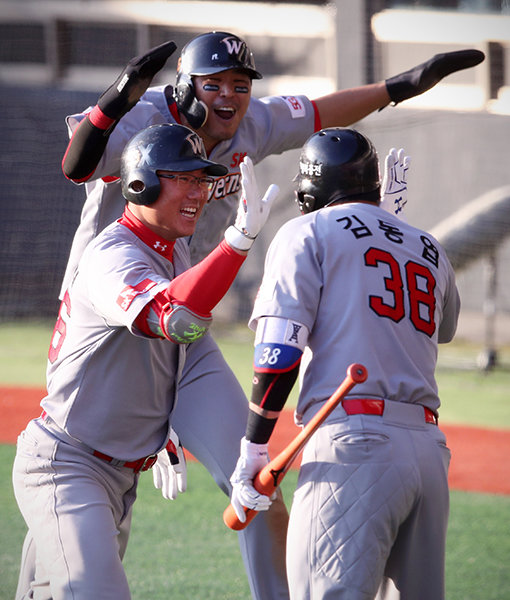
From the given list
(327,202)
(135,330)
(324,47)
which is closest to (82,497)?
(135,330)

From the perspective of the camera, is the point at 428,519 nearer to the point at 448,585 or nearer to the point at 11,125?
the point at 448,585

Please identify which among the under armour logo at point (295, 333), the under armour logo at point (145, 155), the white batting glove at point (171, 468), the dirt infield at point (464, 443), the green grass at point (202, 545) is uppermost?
the under armour logo at point (145, 155)

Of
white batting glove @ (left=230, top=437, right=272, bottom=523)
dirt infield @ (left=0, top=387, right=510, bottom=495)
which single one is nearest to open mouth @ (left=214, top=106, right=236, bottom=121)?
white batting glove @ (left=230, top=437, right=272, bottom=523)

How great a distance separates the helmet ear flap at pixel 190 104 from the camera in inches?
146

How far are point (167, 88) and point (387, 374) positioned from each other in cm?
181

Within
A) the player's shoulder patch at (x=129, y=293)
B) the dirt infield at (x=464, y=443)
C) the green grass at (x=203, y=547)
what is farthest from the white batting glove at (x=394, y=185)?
the dirt infield at (x=464, y=443)

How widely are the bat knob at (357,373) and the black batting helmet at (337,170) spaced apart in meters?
0.67

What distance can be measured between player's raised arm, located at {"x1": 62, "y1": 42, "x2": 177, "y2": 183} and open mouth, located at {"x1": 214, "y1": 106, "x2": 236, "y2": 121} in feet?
1.38

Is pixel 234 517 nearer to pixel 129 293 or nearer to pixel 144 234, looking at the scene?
pixel 129 293

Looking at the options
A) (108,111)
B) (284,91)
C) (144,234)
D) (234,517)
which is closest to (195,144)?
(144,234)

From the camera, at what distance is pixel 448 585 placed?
4340 millimetres

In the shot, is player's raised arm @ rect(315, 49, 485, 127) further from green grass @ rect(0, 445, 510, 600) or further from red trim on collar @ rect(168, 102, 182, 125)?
green grass @ rect(0, 445, 510, 600)

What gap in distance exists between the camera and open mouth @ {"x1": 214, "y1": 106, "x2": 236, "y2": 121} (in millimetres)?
3744

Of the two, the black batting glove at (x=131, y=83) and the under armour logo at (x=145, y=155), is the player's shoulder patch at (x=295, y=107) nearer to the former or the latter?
the black batting glove at (x=131, y=83)
